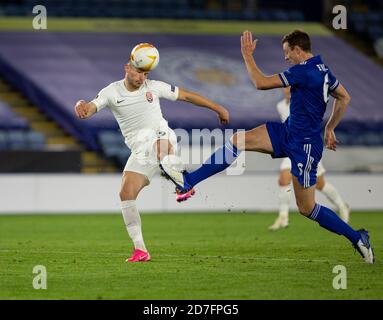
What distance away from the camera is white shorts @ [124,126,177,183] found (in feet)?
38.1

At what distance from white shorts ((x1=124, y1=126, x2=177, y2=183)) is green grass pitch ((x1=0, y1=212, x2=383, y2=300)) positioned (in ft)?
3.54

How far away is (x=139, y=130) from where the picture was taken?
11.7m

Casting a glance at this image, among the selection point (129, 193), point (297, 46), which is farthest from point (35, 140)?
point (297, 46)

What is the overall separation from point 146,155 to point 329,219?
85.8 inches

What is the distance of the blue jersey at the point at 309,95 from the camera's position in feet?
35.9

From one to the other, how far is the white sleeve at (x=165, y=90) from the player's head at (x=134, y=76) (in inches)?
9.2

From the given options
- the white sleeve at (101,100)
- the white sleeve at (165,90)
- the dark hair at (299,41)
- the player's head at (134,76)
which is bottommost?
the white sleeve at (101,100)

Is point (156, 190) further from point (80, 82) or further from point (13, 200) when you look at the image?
point (80, 82)

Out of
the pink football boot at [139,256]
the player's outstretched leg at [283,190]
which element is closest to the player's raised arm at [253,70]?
the pink football boot at [139,256]

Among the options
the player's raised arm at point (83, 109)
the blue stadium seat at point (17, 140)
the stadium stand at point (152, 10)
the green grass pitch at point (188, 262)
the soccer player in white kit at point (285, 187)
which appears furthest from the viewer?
the stadium stand at point (152, 10)

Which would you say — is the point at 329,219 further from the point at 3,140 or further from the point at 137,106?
the point at 3,140
